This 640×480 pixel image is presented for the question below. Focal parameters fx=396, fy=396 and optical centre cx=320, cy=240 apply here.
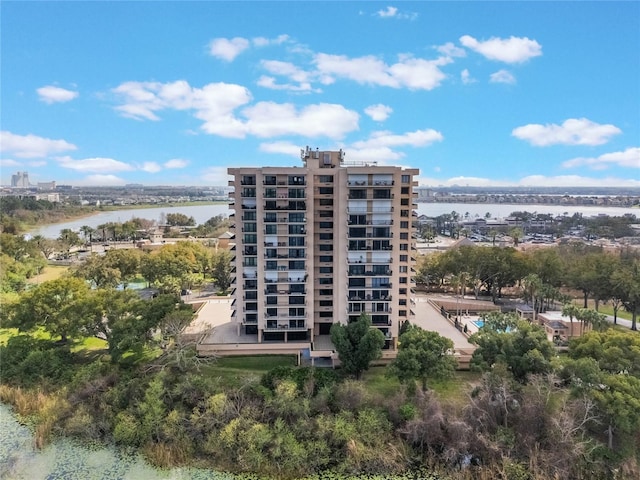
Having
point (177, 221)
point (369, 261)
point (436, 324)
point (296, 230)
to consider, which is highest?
point (296, 230)

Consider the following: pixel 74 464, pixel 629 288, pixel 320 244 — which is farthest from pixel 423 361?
pixel 629 288

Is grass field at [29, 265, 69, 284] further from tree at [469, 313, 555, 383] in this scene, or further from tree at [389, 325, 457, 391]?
tree at [469, 313, 555, 383]

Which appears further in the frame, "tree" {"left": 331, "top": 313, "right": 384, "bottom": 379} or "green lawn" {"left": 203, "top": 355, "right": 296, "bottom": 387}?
"green lawn" {"left": 203, "top": 355, "right": 296, "bottom": 387}

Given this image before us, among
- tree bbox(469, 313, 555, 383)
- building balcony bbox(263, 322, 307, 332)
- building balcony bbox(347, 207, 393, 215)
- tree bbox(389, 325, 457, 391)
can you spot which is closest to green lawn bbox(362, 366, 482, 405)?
tree bbox(389, 325, 457, 391)

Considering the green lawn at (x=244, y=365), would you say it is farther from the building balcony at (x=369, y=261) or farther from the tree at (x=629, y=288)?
the tree at (x=629, y=288)

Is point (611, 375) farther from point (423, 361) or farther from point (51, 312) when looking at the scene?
point (51, 312)
